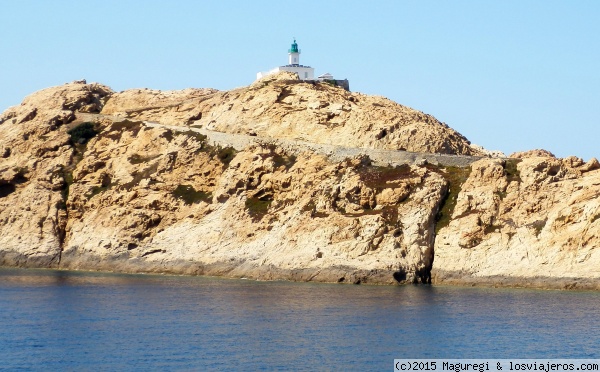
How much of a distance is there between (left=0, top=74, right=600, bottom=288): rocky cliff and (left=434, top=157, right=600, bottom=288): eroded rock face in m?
0.10

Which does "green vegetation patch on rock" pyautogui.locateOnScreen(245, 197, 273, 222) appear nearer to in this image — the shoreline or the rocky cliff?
the rocky cliff

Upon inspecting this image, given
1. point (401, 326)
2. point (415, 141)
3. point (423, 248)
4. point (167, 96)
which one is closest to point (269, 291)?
point (423, 248)

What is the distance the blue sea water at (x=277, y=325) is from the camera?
42281mm

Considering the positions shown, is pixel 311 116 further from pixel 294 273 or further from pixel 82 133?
pixel 82 133

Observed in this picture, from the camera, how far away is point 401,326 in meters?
50.5

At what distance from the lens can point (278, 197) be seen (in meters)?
83.0

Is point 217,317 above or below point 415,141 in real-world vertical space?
below

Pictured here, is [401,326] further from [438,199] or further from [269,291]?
[438,199]

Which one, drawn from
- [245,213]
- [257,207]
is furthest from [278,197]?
[245,213]

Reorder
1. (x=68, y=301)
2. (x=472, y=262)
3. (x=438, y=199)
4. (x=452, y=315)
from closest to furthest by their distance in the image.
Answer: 1. (x=452, y=315)
2. (x=68, y=301)
3. (x=472, y=262)
4. (x=438, y=199)

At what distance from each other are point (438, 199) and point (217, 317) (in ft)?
92.4

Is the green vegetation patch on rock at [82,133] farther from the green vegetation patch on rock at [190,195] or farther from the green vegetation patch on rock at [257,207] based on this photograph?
the green vegetation patch on rock at [257,207]

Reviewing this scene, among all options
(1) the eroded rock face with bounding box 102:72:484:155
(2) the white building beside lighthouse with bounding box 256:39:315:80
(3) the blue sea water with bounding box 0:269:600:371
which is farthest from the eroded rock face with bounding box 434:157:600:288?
(2) the white building beside lighthouse with bounding box 256:39:315:80

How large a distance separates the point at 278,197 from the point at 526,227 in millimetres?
21429
